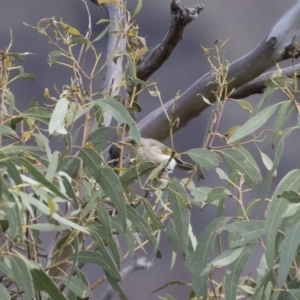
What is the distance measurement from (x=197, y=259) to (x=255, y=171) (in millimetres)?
221

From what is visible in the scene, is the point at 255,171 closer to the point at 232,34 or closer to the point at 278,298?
the point at 278,298

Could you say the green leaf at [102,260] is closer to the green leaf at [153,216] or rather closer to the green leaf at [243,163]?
the green leaf at [153,216]

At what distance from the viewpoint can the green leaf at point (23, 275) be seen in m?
0.97

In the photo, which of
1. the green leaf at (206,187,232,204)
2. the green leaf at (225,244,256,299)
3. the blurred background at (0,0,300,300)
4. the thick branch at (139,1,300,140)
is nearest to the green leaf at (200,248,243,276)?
the green leaf at (225,244,256,299)

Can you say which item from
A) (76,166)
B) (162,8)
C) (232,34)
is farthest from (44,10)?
(76,166)

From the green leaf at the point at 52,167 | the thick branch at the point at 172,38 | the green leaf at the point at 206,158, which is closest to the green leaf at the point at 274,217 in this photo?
the green leaf at the point at 206,158

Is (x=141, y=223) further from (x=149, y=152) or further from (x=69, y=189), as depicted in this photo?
(x=149, y=152)

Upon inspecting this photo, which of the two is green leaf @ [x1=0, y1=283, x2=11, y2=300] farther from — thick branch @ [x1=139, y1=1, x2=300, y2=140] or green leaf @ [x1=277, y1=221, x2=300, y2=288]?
thick branch @ [x1=139, y1=1, x2=300, y2=140]

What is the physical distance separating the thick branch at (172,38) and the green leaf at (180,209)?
0.73 meters

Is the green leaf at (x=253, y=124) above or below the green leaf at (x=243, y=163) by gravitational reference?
above

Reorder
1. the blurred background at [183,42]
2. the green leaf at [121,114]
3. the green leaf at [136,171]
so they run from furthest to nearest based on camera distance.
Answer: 1. the blurred background at [183,42]
2. the green leaf at [136,171]
3. the green leaf at [121,114]

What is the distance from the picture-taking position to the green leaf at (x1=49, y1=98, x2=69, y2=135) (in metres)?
1.14

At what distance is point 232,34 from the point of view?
2609mm

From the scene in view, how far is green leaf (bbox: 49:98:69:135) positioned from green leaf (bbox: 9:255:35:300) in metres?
0.23
